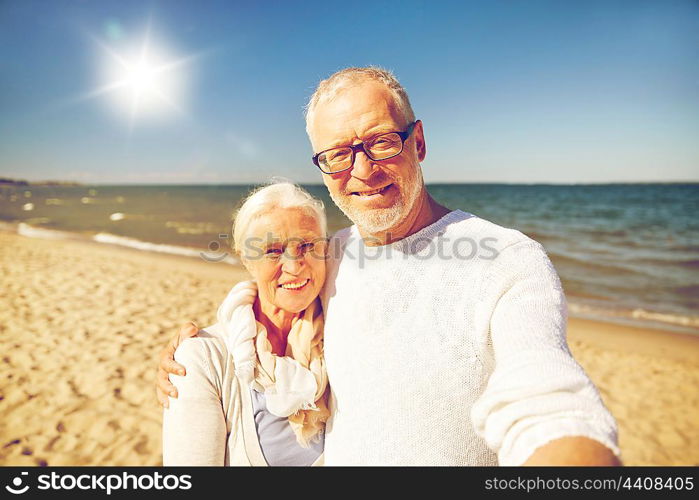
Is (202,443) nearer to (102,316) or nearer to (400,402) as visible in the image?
(400,402)

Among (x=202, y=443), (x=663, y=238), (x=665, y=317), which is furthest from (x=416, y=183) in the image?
(x=663, y=238)

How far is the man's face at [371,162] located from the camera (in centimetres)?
173

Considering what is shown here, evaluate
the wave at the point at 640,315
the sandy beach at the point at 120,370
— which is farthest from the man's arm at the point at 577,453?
the wave at the point at 640,315

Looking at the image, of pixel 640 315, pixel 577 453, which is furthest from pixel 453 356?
pixel 640 315

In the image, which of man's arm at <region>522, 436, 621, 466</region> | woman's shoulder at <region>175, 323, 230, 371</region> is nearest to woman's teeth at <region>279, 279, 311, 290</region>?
woman's shoulder at <region>175, 323, 230, 371</region>

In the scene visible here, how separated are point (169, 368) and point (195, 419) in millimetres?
270

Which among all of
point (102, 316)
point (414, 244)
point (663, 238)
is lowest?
point (414, 244)

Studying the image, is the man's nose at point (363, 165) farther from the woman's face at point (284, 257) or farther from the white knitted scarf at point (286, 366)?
the white knitted scarf at point (286, 366)

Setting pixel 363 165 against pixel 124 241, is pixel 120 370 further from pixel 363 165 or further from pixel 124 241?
pixel 124 241

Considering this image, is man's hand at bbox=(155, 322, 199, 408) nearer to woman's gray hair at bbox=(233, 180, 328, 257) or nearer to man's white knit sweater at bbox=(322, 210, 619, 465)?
woman's gray hair at bbox=(233, 180, 328, 257)

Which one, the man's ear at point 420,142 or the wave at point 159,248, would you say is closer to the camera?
the man's ear at point 420,142

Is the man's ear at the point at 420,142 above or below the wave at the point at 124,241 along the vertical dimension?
below
